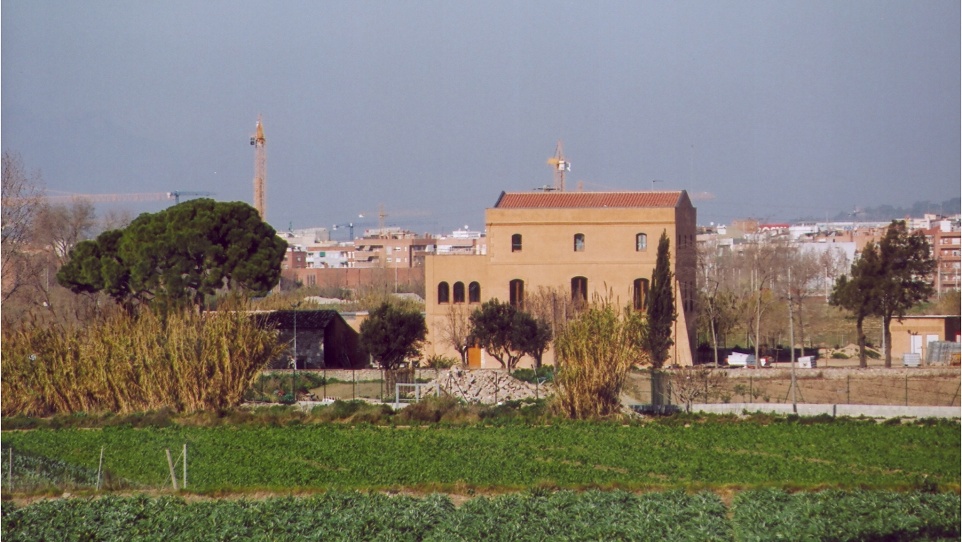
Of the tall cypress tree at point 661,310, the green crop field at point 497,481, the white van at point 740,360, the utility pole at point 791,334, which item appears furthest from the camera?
the white van at point 740,360

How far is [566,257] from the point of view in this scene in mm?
39250

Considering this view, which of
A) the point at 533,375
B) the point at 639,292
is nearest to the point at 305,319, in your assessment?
the point at 533,375

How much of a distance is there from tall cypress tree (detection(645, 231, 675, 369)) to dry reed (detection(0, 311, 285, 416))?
14.1 metres

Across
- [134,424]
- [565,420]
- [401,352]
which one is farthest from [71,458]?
[401,352]

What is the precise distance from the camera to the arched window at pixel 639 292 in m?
38.6

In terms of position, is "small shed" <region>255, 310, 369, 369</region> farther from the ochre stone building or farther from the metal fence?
the metal fence

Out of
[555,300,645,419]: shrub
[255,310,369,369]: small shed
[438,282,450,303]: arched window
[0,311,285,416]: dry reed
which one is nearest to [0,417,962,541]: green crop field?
[555,300,645,419]: shrub

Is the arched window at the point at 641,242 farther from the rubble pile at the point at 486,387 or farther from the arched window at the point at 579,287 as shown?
the rubble pile at the point at 486,387

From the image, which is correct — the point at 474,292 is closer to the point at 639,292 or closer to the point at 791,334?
the point at 639,292

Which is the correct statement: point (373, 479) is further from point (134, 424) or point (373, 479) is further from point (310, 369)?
point (310, 369)

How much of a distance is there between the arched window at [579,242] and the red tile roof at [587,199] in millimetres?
1210

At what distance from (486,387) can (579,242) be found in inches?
465

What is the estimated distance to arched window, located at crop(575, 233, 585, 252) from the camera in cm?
3922

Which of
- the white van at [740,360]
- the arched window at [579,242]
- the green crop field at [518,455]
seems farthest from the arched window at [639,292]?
the green crop field at [518,455]
